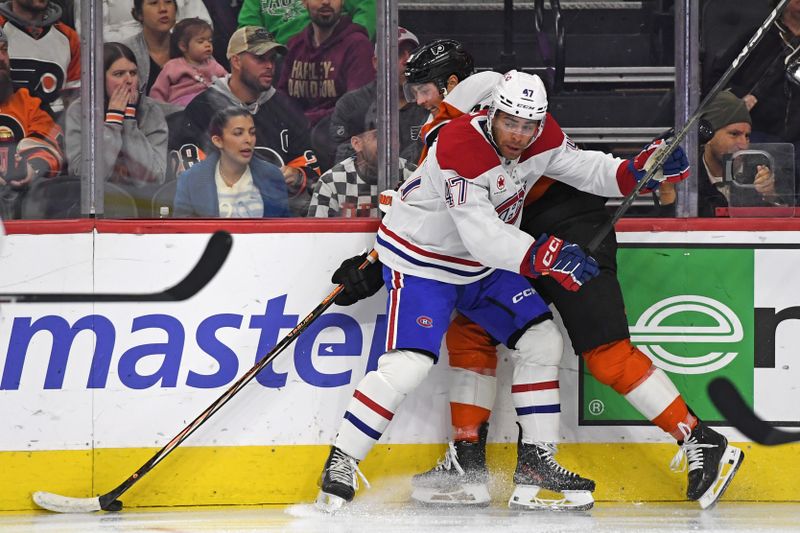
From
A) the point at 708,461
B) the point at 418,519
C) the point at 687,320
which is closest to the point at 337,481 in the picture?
the point at 418,519

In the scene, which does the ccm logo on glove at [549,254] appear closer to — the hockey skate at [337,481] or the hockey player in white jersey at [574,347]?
the hockey player in white jersey at [574,347]

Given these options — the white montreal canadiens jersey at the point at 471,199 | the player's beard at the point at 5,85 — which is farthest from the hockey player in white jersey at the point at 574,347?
the player's beard at the point at 5,85

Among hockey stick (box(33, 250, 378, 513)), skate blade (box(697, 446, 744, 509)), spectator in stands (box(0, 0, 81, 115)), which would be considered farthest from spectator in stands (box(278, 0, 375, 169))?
skate blade (box(697, 446, 744, 509))

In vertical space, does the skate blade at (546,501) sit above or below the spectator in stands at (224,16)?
below

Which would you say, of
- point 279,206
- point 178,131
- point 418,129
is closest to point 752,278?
point 418,129

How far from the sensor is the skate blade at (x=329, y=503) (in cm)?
345

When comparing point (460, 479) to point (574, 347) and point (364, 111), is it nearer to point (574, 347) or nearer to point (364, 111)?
point (574, 347)

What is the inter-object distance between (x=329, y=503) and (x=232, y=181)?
1.04 meters

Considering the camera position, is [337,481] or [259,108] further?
[259,108]

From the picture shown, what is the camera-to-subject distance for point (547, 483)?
3.47 m

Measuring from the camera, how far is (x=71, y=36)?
3.61m

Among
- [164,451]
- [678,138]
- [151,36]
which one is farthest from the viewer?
[151,36]

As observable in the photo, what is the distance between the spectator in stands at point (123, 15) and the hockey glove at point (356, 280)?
87 cm

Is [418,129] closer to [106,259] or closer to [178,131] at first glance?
[178,131]
